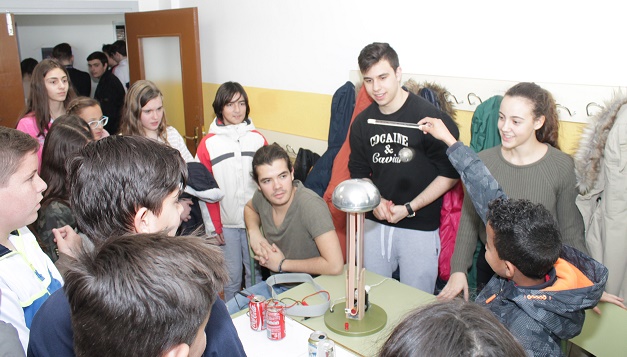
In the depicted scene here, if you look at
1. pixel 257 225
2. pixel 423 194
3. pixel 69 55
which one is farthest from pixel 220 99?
pixel 69 55

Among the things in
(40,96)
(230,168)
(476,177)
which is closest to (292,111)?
(230,168)

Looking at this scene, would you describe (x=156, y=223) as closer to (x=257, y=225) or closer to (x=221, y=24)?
(x=257, y=225)

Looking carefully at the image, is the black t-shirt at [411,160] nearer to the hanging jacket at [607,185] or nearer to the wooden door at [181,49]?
the hanging jacket at [607,185]

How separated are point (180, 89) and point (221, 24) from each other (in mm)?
783

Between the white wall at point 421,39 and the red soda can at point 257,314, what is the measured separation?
5.99 ft

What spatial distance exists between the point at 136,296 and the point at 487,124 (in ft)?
7.15

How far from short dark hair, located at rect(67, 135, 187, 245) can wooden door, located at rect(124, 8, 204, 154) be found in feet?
10.4

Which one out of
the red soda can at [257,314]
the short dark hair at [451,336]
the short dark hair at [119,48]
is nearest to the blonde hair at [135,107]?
the red soda can at [257,314]

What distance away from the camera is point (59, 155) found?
2051 mm

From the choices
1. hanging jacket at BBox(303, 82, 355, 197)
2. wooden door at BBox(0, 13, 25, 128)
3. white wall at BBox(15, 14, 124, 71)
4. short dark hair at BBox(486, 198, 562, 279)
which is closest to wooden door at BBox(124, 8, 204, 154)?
wooden door at BBox(0, 13, 25, 128)

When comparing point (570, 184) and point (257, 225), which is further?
point (257, 225)

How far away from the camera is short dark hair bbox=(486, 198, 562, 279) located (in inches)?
59.2

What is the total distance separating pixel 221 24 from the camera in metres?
4.40

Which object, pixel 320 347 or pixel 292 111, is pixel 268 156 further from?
pixel 292 111
